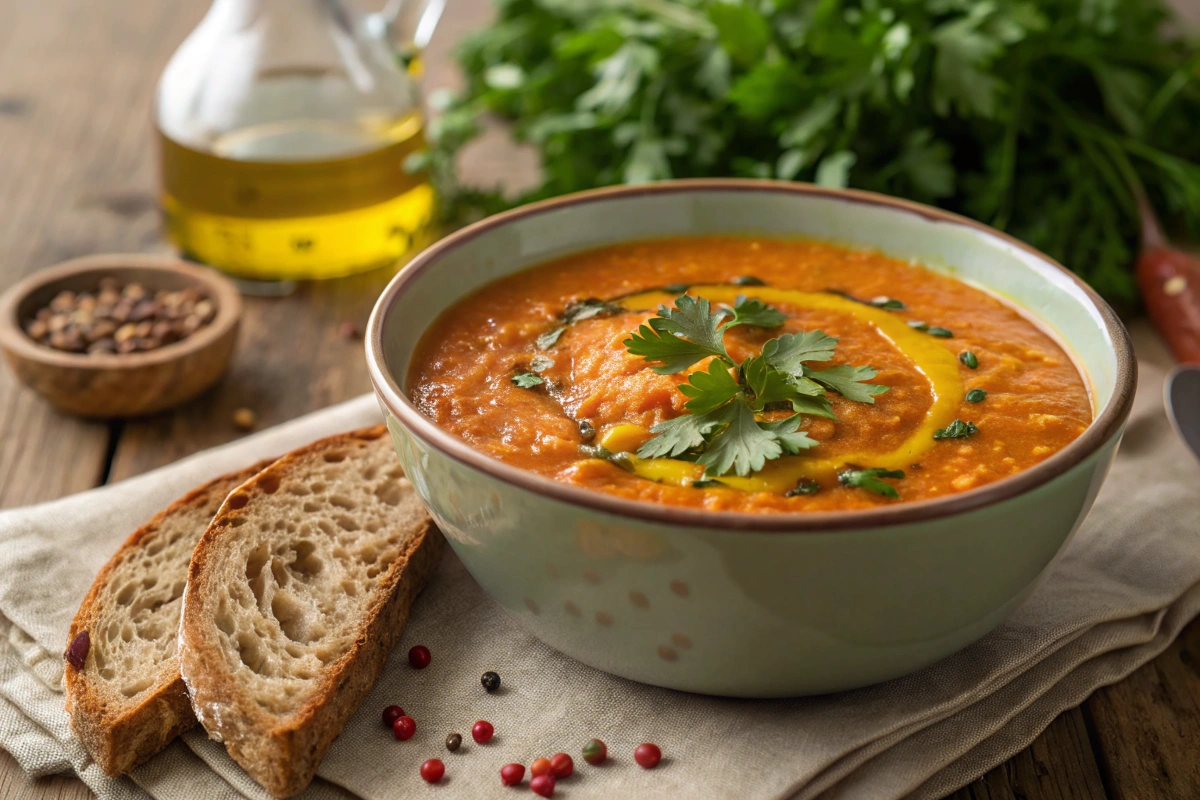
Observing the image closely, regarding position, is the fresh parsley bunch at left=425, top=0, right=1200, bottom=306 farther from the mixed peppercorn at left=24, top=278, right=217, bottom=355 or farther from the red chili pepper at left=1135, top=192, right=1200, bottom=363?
the mixed peppercorn at left=24, top=278, right=217, bottom=355

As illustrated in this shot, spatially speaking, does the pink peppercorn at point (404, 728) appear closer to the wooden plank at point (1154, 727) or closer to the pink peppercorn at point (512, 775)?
the pink peppercorn at point (512, 775)

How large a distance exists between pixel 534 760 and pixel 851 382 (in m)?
0.98

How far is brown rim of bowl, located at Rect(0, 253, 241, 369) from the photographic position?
346 cm

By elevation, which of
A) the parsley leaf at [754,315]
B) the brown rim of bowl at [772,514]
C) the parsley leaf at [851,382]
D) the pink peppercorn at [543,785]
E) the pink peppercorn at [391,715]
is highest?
the brown rim of bowl at [772,514]

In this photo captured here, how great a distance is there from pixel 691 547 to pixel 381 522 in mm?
1104

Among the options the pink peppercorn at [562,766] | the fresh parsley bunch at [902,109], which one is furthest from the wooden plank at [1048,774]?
the fresh parsley bunch at [902,109]

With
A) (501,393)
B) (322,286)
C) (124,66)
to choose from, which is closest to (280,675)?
(501,393)

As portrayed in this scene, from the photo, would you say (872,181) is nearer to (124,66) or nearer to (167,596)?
(167,596)

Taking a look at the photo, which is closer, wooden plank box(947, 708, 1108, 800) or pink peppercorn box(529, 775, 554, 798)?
pink peppercorn box(529, 775, 554, 798)

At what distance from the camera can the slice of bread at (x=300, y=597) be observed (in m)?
2.28

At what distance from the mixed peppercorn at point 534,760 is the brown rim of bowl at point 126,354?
1578mm

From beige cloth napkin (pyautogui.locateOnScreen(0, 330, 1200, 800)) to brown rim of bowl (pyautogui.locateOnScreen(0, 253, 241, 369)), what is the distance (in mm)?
654

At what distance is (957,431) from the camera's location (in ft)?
8.08

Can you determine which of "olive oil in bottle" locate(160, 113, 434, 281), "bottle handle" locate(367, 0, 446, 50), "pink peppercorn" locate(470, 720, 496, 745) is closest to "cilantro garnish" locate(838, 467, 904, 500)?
"pink peppercorn" locate(470, 720, 496, 745)
